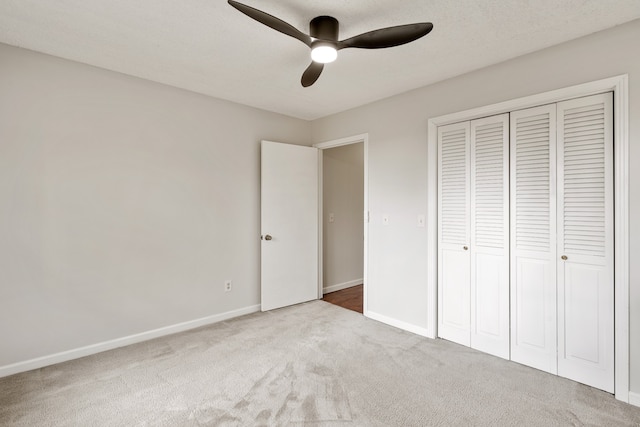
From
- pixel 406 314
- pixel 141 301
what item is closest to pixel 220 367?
pixel 141 301

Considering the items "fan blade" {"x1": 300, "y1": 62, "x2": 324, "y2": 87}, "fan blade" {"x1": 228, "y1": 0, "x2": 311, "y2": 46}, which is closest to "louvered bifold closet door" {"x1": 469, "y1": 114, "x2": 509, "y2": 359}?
"fan blade" {"x1": 300, "y1": 62, "x2": 324, "y2": 87}

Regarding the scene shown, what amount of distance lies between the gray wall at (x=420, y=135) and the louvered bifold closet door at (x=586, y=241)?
0.41 ft

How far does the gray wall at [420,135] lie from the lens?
2002 millimetres

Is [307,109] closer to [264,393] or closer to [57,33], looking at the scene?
[57,33]

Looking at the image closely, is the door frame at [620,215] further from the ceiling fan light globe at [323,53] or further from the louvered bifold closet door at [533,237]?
the ceiling fan light globe at [323,53]

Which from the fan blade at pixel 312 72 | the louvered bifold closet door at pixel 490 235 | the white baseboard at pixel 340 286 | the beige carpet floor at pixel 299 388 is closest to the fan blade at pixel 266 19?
the fan blade at pixel 312 72

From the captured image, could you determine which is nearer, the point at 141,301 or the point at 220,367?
the point at 220,367

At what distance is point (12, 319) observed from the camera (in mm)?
2359

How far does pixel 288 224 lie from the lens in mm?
3938

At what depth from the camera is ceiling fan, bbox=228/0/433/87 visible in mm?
1689

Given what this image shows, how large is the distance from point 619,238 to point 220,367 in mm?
→ 2902

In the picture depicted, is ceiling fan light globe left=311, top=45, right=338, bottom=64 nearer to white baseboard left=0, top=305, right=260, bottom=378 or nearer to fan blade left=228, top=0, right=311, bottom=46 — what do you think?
fan blade left=228, top=0, right=311, bottom=46

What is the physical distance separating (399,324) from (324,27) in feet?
9.01

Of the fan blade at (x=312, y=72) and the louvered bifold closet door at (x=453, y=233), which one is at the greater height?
the fan blade at (x=312, y=72)
